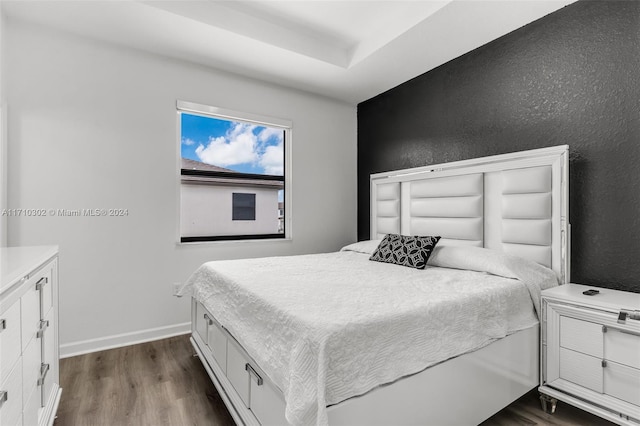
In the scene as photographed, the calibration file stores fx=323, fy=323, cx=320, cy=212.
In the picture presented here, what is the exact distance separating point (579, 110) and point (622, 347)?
5.05ft

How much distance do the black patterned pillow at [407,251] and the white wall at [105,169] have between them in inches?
60.0

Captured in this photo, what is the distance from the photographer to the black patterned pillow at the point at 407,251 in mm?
2463

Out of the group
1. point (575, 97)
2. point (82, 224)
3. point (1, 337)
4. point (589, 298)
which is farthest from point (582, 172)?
point (82, 224)

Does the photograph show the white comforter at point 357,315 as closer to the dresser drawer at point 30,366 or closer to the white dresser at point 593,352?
the white dresser at point 593,352

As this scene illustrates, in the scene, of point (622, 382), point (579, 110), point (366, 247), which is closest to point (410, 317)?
point (622, 382)

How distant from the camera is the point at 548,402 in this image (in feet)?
6.26

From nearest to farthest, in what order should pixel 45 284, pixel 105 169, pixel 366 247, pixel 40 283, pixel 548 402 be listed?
pixel 40 283, pixel 45 284, pixel 548 402, pixel 105 169, pixel 366 247

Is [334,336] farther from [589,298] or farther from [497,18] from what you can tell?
[497,18]

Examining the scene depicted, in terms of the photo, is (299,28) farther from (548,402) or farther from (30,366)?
(548,402)

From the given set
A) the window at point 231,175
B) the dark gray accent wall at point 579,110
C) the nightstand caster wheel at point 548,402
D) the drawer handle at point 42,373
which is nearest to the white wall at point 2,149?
the window at point 231,175

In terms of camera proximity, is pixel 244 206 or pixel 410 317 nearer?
pixel 410 317

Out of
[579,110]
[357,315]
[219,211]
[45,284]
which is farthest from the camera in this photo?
[219,211]

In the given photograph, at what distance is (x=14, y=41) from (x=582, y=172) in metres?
4.25

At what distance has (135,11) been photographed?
232cm
